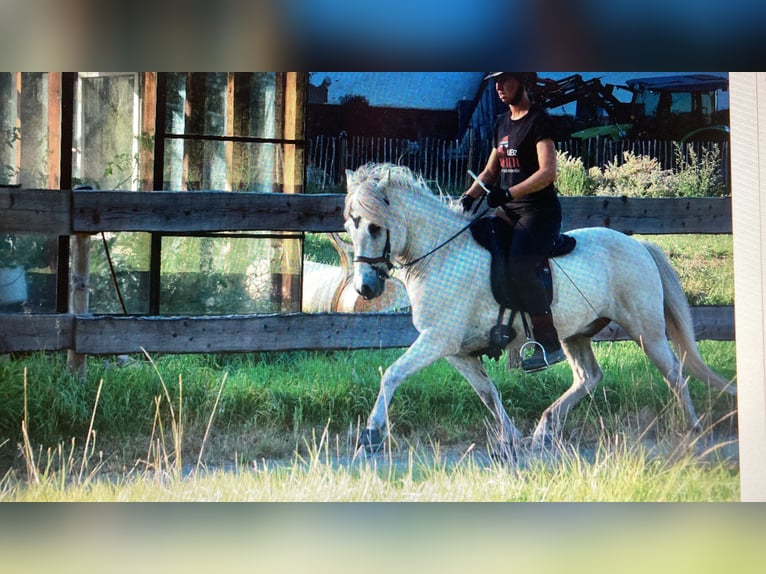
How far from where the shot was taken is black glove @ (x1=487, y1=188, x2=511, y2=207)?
4.73 m

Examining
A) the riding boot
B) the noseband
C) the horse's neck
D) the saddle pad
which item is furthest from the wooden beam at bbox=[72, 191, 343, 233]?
the riding boot

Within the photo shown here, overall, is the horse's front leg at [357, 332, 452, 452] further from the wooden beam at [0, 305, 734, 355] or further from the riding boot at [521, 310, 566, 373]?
the riding boot at [521, 310, 566, 373]

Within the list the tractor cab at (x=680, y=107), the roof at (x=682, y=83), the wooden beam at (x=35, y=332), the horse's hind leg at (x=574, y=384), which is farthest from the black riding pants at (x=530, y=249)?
the wooden beam at (x=35, y=332)

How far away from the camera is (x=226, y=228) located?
196 inches

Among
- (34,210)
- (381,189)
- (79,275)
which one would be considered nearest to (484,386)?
(381,189)

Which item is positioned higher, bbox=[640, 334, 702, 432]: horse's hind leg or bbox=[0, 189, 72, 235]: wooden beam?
bbox=[0, 189, 72, 235]: wooden beam

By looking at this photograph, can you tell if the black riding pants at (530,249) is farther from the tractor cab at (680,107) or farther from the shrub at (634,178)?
the tractor cab at (680,107)

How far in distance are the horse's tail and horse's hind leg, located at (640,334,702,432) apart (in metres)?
0.04

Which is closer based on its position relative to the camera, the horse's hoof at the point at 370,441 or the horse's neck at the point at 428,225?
the horse's hoof at the point at 370,441

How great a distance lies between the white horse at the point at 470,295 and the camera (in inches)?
186

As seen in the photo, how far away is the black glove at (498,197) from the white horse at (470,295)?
0.15 meters

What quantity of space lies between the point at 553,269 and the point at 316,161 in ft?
4.21
